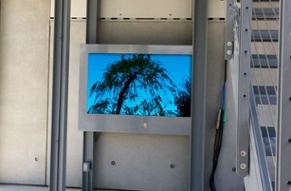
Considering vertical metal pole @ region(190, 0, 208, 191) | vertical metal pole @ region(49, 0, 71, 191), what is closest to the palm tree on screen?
vertical metal pole @ region(190, 0, 208, 191)

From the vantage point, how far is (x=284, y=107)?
0.87m

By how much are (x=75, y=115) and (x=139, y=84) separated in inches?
40.9

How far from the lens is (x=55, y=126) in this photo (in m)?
3.08

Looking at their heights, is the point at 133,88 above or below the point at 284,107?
above

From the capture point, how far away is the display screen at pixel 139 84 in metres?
3.53

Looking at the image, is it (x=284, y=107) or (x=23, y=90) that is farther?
(x=23, y=90)

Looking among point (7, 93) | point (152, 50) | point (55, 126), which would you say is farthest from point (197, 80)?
point (7, 93)

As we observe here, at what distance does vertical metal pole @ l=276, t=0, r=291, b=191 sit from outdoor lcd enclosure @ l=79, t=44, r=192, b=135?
2.61 m

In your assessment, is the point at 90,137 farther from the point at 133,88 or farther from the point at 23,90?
the point at 23,90

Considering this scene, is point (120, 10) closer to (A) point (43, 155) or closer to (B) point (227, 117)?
(B) point (227, 117)

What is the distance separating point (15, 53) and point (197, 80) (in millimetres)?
2642

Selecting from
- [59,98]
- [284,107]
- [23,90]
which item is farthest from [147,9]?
[284,107]

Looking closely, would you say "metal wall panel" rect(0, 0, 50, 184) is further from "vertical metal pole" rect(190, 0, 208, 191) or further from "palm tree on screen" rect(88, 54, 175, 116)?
"vertical metal pole" rect(190, 0, 208, 191)

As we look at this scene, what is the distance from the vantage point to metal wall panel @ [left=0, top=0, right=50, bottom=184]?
13.0ft
